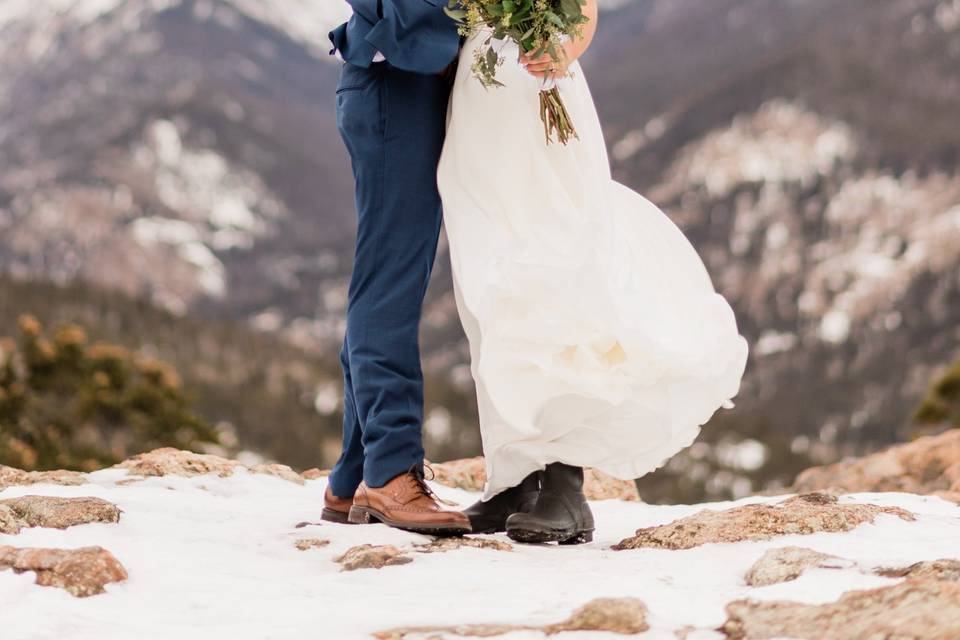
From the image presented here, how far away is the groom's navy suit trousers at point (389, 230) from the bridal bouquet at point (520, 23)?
0.83ft

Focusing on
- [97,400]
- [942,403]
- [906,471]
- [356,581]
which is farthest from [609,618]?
[97,400]

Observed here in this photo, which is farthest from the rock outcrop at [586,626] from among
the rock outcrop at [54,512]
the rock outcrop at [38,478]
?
the rock outcrop at [38,478]

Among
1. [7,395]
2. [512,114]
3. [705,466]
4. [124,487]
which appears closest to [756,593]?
[512,114]

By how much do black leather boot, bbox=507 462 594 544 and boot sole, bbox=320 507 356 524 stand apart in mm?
615

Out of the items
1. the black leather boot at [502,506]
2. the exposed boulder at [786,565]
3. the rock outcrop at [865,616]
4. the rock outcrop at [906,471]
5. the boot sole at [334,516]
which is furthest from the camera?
the rock outcrop at [906,471]

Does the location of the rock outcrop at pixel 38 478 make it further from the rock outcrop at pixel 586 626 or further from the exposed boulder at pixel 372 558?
the rock outcrop at pixel 586 626

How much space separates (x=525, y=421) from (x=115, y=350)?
15553mm

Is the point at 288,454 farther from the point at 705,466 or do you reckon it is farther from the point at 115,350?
the point at 115,350

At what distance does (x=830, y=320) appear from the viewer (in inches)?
7146

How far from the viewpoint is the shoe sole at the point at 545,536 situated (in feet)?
11.5

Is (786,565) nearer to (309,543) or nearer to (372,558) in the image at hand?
(372,558)

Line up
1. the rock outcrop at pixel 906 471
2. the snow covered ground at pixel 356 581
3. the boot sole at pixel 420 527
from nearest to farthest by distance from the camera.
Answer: the snow covered ground at pixel 356 581, the boot sole at pixel 420 527, the rock outcrop at pixel 906 471

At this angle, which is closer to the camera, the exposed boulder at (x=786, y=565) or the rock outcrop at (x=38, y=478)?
the exposed boulder at (x=786, y=565)

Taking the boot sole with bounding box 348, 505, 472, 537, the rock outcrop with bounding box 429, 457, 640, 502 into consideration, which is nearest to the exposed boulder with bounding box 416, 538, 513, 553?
the boot sole with bounding box 348, 505, 472, 537
